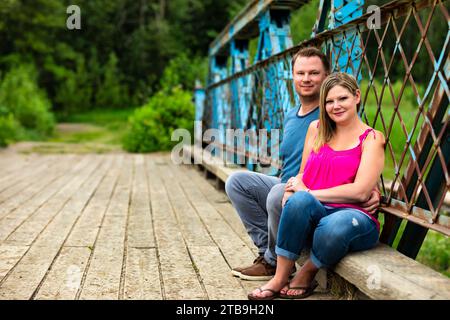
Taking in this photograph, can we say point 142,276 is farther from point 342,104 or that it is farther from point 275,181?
point 342,104

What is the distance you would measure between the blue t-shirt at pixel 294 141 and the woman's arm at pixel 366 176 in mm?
487

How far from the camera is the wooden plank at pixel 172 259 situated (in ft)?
8.63

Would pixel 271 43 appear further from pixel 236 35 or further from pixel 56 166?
pixel 56 166

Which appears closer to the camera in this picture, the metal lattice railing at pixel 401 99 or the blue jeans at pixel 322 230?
the metal lattice railing at pixel 401 99

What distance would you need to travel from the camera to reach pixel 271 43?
17.2 ft

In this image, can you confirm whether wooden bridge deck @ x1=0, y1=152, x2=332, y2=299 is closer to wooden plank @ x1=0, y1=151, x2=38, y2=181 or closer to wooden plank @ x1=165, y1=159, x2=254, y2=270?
wooden plank @ x1=165, y1=159, x2=254, y2=270

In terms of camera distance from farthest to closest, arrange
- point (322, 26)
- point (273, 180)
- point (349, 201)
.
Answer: point (322, 26)
point (273, 180)
point (349, 201)

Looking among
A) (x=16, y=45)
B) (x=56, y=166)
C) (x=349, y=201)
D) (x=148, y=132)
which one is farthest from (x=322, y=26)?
(x=16, y=45)

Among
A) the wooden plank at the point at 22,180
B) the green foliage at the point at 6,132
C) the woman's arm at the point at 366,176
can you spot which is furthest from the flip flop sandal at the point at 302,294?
the green foliage at the point at 6,132

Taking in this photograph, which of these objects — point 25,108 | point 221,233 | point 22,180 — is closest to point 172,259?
point 221,233

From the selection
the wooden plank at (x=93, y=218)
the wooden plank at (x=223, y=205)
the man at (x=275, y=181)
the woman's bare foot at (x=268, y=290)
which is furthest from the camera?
the wooden plank at (x=223, y=205)

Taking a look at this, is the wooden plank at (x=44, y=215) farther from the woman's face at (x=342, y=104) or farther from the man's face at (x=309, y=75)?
the woman's face at (x=342, y=104)
